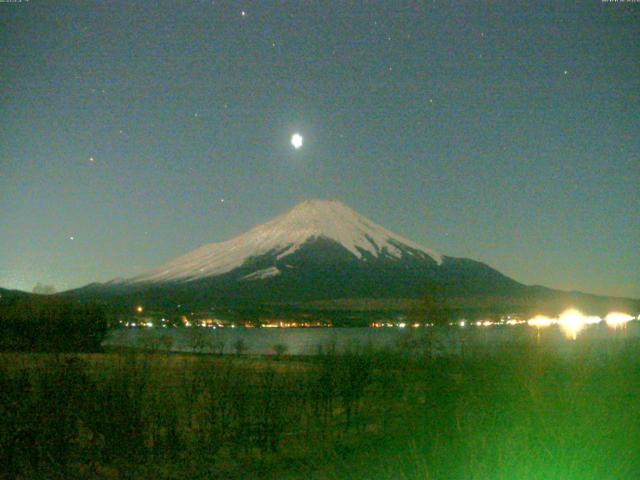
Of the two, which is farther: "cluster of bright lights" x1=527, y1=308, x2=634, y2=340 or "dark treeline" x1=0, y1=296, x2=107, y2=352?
"cluster of bright lights" x1=527, y1=308, x2=634, y2=340

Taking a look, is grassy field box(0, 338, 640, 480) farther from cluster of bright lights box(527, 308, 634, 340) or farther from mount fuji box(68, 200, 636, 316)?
mount fuji box(68, 200, 636, 316)

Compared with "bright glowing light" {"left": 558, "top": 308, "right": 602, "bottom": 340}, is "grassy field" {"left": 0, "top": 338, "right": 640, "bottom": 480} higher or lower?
lower

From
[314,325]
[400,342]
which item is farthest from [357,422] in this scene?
[314,325]

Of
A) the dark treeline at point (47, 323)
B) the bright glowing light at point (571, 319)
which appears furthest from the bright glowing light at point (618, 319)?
the dark treeline at point (47, 323)

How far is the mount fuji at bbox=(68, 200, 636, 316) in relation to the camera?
342ft

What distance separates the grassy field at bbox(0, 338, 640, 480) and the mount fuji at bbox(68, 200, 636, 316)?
267ft

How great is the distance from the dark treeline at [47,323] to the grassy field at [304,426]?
1447 centimetres

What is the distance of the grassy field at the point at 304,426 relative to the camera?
6805mm

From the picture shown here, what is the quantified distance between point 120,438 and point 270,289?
105 meters

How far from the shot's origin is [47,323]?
25.2m

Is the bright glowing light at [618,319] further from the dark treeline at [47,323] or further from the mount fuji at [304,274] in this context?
the mount fuji at [304,274]

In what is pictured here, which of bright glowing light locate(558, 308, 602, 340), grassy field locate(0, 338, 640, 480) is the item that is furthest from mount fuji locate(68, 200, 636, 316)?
grassy field locate(0, 338, 640, 480)

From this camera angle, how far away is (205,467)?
26.6 ft

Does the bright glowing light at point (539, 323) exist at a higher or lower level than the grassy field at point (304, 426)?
higher
